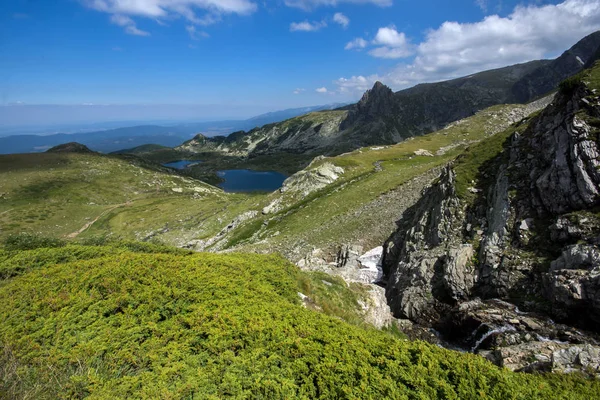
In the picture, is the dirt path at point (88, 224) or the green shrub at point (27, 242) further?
the dirt path at point (88, 224)

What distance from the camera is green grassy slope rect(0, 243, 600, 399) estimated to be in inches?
297

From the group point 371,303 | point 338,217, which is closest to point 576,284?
point 371,303

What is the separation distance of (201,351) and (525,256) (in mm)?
19006

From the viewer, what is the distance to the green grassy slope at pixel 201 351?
754cm

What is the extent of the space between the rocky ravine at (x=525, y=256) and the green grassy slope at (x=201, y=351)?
489cm

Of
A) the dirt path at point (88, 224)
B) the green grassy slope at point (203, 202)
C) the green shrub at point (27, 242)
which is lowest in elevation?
the dirt path at point (88, 224)

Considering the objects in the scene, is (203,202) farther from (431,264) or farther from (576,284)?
(576,284)

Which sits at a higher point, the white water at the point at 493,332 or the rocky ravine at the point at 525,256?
the rocky ravine at the point at 525,256

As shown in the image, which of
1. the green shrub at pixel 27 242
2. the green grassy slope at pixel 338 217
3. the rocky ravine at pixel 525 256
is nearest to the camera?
the rocky ravine at pixel 525 256

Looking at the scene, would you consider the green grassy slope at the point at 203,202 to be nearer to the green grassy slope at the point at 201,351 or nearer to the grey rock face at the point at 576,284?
the grey rock face at the point at 576,284

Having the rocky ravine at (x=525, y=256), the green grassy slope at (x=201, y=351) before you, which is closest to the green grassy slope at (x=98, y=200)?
the rocky ravine at (x=525, y=256)

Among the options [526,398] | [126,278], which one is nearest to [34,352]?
[126,278]

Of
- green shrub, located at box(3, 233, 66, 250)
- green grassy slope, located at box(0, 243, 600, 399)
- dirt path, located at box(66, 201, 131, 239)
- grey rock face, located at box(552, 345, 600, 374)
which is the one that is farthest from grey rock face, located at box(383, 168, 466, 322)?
dirt path, located at box(66, 201, 131, 239)

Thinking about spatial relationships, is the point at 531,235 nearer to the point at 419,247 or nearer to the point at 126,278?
the point at 419,247
